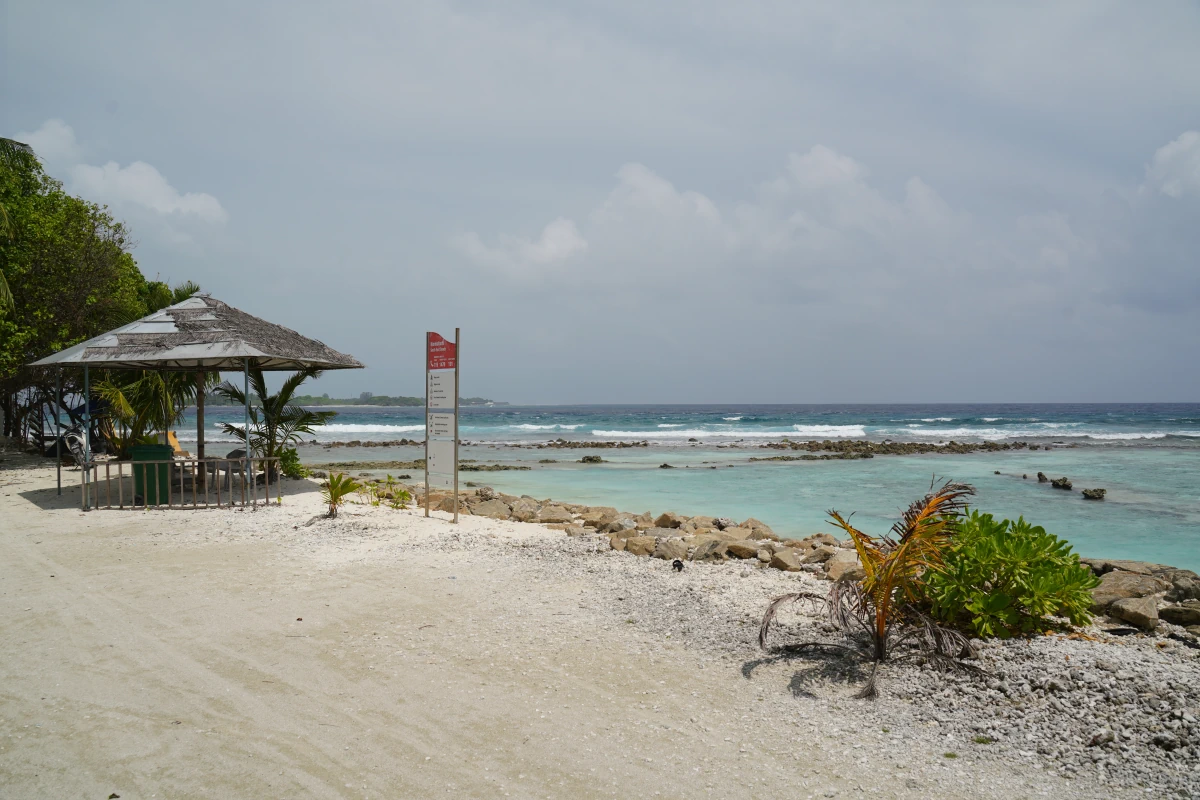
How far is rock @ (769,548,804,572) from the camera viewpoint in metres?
7.56

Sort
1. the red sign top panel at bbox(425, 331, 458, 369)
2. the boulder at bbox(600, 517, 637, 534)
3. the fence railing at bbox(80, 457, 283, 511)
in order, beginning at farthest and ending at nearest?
the fence railing at bbox(80, 457, 283, 511), the boulder at bbox(600, 517, 637, 534), the red sign top panel at bbox(425, 331, 458, 369)

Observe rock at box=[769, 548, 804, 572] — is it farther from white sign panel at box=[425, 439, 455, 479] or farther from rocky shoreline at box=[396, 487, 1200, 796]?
white sign panel at box=[425, 439, 455, 479]

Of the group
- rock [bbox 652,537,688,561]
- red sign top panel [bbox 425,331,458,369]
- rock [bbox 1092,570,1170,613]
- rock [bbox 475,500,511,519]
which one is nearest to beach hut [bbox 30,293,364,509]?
red sign top panel [bbox 425,331,458,369]

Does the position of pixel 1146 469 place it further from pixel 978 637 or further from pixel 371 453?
pixel 371 453

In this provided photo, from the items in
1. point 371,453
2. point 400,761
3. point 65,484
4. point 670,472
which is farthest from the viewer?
point 371,453

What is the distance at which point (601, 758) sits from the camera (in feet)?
11.1

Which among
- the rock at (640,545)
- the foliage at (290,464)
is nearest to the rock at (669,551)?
the rock at (640,545)

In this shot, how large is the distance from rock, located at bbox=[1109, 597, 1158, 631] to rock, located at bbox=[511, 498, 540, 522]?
7.37 meters

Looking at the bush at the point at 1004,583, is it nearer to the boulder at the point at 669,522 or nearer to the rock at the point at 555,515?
the boulder at the point at 669,522

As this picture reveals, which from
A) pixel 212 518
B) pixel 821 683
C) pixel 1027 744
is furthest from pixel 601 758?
pixel 212 518

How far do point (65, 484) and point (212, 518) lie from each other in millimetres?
5876

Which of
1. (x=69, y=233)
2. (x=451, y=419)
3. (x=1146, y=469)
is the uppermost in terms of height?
(x=69, y=233)

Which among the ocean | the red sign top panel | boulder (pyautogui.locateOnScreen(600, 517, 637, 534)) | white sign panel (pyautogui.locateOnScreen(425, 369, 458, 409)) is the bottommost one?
the ocean

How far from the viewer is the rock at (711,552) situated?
8078mm
